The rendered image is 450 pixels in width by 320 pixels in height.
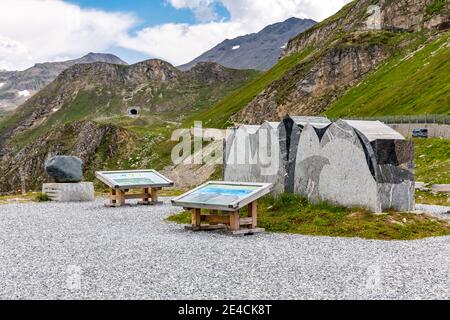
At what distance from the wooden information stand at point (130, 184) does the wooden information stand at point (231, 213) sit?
12.0 meters

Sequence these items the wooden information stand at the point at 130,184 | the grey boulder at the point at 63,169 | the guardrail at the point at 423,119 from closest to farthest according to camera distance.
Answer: the wooden information stand at the point at 130,184 < the grey boulder at the point at 63,169 < the guardrail at the point at 423,119

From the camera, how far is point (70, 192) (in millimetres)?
39844

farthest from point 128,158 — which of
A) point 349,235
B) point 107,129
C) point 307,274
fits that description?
point 307,274

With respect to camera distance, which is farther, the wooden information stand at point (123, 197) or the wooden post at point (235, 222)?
the wooden information stand at point (123, 197)

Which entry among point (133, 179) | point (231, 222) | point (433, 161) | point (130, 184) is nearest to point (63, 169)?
point (133, 179)

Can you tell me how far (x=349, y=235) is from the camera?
2134 cm

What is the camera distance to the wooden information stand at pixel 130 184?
35750mm

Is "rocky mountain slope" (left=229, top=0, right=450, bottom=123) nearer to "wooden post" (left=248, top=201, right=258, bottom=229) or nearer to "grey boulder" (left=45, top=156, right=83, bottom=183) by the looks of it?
"grey boulder" (left=45, top=156, right=83, bottom=183)

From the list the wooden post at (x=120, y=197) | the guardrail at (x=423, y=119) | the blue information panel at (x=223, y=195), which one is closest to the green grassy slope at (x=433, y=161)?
the blue information panel at (x=223, y=195)

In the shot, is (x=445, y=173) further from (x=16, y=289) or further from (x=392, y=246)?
(x=16, y=289)

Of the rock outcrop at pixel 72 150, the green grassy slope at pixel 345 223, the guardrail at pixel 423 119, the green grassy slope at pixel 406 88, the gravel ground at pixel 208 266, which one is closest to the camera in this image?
the gravel ground at pixel 208 266

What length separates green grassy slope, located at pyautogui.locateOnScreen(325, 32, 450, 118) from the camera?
94.8 meters

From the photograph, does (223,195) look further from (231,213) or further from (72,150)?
(72,150)

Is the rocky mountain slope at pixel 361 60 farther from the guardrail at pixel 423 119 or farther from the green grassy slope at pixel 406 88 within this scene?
the guardrail at pixel 423 119
